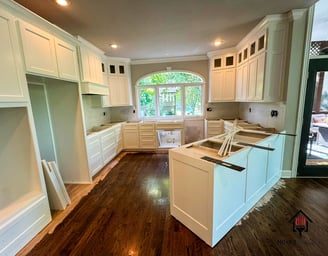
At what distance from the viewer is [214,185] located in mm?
1504

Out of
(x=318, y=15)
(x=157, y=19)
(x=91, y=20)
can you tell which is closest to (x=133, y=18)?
(x=157, y=19)

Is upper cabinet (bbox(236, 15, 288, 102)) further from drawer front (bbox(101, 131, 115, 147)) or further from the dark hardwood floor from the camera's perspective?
drawer front (bbox(101, 131, 115, 147))

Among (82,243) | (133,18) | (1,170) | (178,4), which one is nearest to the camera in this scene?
(82,243)

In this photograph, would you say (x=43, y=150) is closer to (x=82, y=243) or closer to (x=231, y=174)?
(x=82, y=243)

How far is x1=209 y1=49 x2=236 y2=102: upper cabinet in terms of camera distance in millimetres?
4219

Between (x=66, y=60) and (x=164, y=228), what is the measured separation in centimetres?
276

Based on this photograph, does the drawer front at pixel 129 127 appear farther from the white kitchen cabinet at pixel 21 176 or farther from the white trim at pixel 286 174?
the white trim at pixel 286 174

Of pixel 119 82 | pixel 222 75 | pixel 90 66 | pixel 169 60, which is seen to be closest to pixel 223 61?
pixel 222 75

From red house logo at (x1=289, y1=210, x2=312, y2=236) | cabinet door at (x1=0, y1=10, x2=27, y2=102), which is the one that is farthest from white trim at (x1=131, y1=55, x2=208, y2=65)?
red house logo at (x1=289, y1=210, x2=312, y2=236)

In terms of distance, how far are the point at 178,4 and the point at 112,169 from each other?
329 centimetres

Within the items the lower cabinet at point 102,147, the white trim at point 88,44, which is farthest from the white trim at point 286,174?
the white trim at point 88,44

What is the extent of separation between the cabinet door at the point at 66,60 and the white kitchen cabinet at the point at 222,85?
338cm

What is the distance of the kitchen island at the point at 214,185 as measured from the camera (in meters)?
1.56

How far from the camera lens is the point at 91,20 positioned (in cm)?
248
